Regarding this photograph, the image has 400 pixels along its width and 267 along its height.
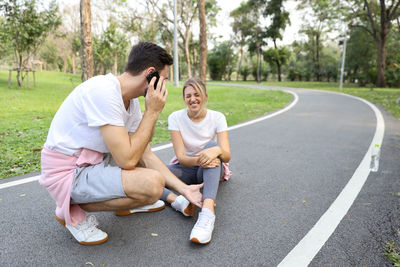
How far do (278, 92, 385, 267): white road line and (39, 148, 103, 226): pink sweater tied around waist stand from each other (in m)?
1.65

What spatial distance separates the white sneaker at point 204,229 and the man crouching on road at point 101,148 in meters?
0.44

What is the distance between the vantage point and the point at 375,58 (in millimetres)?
29547

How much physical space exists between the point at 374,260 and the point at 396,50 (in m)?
32.7

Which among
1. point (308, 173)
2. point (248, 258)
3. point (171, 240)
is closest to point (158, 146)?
point (308, 173)

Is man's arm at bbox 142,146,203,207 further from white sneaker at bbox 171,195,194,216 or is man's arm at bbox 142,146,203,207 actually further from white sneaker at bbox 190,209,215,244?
white sneaker at bbox 190,209,215,244

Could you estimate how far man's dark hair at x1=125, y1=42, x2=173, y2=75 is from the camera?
7.52 ft

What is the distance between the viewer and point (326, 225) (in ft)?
8.60

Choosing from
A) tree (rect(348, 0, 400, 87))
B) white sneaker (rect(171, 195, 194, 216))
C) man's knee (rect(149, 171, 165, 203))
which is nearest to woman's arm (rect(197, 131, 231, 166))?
white sneaker (rect(171, 195, 194, 216))

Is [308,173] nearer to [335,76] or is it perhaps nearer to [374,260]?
[374,260]

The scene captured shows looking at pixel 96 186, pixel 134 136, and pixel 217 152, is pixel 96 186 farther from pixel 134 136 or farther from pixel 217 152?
pixel 217 152

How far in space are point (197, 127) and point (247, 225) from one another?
1.19 m

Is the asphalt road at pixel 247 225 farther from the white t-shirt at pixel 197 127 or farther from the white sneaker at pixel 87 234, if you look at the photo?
the white t-shirt at pixel 197 127

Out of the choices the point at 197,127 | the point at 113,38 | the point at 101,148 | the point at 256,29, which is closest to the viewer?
the point at 101,148

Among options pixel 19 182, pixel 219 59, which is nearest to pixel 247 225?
pixel 19 182
